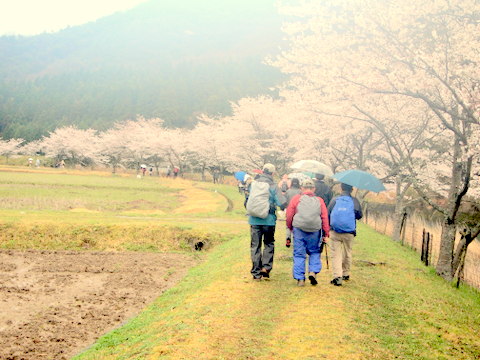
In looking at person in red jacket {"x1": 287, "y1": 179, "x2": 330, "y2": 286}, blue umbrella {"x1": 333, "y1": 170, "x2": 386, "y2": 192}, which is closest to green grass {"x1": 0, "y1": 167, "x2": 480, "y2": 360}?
person in red jacket {"x1": 287, "y1": 179, "x2": 330, "y2": 286}

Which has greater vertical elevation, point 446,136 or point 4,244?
point 446,136

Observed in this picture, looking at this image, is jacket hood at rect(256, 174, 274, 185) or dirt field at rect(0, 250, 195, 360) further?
jacket hood at rect(256, 174, 274, 185)

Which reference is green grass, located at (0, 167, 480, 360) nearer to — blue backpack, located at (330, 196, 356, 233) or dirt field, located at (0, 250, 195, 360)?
dirt field, located at (0, 250, 195, 360)

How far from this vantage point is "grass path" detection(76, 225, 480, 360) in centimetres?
533

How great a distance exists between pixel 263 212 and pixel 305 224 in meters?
0.87

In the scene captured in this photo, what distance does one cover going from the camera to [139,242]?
15.4m

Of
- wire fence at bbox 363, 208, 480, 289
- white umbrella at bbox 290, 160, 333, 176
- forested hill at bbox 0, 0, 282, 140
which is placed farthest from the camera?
forested hill at bbox 0, 0, 282, 140

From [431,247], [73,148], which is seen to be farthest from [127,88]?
[431,247]

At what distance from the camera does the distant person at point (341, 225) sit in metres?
7.97

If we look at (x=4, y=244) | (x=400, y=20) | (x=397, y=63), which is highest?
(x=400, y=20)

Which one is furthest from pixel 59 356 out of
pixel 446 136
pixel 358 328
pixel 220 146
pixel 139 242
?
pixel 220 146

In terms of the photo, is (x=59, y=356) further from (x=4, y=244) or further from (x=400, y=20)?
(x=400, y=20)

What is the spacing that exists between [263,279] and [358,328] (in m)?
2.90

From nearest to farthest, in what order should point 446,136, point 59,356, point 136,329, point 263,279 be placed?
point 59,356
point 136,329
point 263,279
point 446,136
